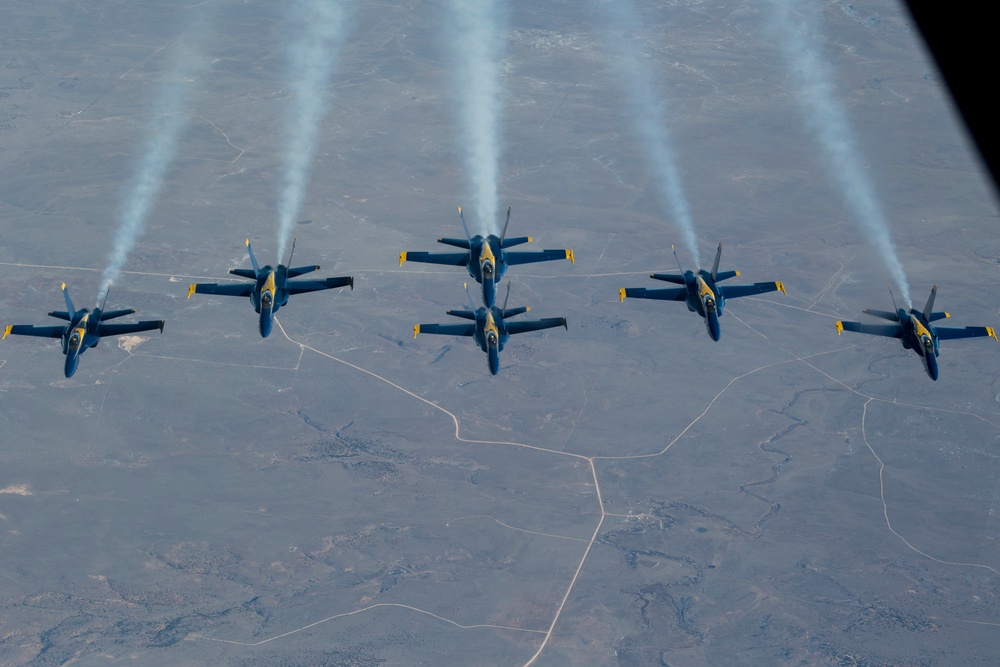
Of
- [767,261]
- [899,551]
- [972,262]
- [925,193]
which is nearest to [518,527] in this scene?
[899,551]

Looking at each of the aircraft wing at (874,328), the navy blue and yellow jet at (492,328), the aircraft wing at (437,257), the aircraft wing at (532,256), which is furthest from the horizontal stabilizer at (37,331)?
the aircraft wing at (874,328)

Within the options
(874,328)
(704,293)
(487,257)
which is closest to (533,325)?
(487,257)

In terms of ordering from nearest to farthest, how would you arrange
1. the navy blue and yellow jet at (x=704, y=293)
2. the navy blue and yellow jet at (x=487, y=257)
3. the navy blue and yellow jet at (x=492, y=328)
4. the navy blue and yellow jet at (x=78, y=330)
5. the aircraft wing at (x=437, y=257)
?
1. the navy blue and yellow jet at (x=492, y=328)
2. the navy blue and yellow jet at (x=78, y=330)
3. the navy blue and yellow jet at (x=704, y=293)
4. the navy blue and yellow jet at (x=487, y=257)
5. the aircraft wing at (x=437, y=257)

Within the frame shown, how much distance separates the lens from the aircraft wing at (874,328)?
274 ft

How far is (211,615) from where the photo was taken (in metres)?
129

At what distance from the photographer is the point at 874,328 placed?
85.4 m

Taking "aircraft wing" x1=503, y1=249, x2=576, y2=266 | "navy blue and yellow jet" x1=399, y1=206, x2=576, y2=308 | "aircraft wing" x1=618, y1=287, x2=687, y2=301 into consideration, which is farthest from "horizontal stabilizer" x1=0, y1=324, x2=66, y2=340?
"aircraft wing" x1=618, y1=287, x2=687, y2=301

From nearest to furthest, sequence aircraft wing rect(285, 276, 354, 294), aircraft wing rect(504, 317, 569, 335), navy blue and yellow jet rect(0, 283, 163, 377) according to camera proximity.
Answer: aircraft wing rect(504, 317, 569, 335) → navy blue and yellow jet rect(0, 283, 163, 377) → aircraft wing rect(285, 276, 354, 294)

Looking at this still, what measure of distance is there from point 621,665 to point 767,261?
3002 inches

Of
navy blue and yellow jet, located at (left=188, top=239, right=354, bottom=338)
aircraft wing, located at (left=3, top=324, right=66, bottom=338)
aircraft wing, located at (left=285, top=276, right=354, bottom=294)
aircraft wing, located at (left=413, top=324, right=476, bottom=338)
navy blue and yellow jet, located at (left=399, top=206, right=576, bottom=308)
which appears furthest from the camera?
navy blue and yellow jet, located at (left=399, top=206, right=576, bottom=308)

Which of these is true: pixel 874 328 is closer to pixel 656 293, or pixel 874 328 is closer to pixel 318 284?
pixel 656 293

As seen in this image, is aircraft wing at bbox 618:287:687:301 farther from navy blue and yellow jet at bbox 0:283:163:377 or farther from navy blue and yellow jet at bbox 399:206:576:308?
navy blue and yellow jet at bbox 0:283:163:377

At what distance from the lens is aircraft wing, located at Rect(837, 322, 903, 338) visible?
83.4m

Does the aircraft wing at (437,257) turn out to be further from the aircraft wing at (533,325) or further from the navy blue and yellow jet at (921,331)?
the navy blue and yellow jet at (921,331)
